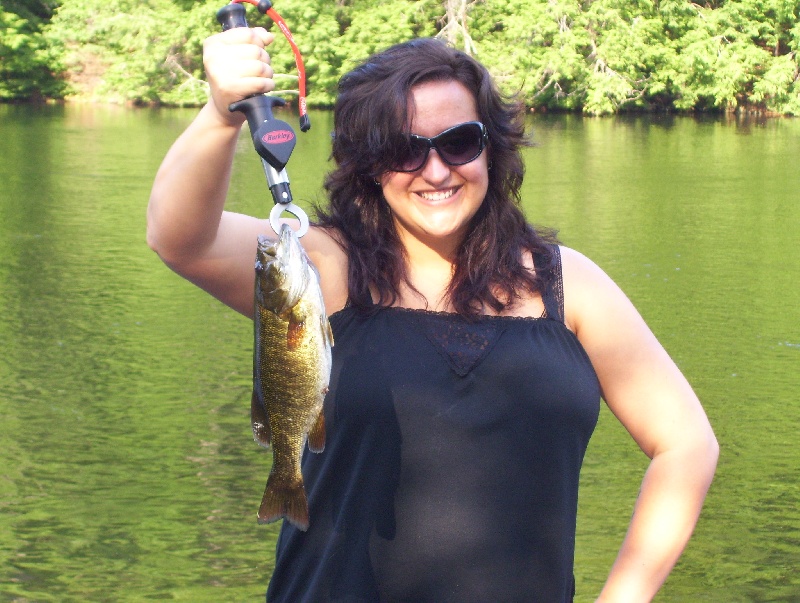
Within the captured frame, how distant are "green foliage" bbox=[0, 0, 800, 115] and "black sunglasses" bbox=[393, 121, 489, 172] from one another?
3583cm

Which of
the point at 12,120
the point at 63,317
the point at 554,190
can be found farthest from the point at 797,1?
the point at 63,317

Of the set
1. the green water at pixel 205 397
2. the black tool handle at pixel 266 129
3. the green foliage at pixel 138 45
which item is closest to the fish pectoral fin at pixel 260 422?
the black tool handle at pixel 266 129

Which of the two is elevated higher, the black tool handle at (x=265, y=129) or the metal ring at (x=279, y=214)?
the black tool handle at (x=265, y=129)

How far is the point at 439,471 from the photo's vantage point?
2123mm

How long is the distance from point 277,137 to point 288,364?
370 mm

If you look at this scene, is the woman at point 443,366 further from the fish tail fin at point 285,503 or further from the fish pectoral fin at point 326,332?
the fish pectoral fin at point 326,332

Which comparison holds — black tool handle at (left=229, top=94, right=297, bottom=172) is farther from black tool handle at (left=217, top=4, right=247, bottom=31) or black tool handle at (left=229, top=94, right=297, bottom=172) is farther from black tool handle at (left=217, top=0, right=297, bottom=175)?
black tool handle at (left=217, top=4, right=247, bottom=31)

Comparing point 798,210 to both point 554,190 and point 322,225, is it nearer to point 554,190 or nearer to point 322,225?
point 554,190

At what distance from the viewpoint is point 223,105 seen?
185cm

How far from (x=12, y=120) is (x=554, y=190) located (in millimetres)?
19916

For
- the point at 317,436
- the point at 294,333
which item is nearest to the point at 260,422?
the point at 317,436

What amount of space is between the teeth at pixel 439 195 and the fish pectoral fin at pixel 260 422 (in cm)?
58

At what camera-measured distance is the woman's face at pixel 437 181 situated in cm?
227

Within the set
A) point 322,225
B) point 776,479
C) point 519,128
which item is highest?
point 519,128
